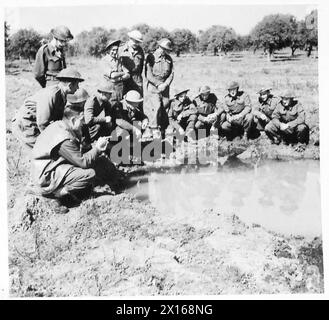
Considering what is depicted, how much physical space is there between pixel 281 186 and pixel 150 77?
7.06 ft

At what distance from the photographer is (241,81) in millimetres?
7188

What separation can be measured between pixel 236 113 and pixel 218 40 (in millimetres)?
965

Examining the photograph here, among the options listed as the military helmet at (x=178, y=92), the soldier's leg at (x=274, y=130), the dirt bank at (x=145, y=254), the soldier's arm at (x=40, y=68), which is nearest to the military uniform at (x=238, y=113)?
the soldier's leg at (x=274, y=130)

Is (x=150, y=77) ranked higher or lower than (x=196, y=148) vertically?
higher

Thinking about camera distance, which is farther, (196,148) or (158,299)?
(196,148)

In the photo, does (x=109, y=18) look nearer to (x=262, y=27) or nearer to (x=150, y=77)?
(x=150, y=77)

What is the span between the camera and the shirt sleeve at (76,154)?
647 cm

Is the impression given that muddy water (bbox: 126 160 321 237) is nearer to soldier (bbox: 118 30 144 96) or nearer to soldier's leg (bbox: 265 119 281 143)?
soldier's leg (bbox: 265 119 281 143)

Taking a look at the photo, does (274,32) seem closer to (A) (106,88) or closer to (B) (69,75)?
(A) (106,88)

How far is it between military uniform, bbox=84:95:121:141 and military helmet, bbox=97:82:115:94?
138mm

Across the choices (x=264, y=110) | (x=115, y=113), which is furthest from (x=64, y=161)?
(x=264, y=110)

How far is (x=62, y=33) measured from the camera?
22.3 feet

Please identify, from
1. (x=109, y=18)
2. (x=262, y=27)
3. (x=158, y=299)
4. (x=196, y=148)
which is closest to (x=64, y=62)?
(x=109, y=18)
